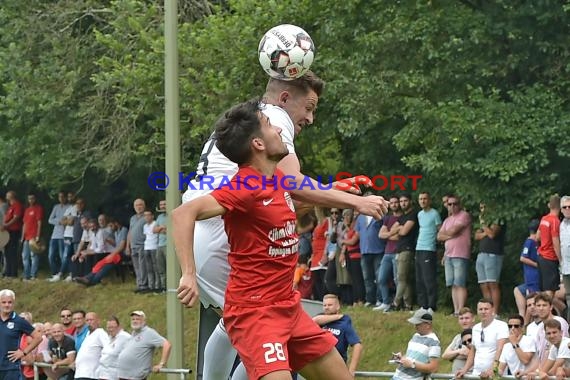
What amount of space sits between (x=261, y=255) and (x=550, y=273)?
34.5 feet

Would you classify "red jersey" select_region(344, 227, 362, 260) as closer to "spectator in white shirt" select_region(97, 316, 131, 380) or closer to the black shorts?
the black shorts

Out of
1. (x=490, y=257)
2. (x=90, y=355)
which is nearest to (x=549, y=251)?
(x=490, y=257)

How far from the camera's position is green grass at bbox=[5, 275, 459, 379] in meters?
19.4

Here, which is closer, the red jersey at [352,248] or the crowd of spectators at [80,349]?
the crowd of spectators at [80,349]

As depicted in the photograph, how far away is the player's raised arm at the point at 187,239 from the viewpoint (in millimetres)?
7016

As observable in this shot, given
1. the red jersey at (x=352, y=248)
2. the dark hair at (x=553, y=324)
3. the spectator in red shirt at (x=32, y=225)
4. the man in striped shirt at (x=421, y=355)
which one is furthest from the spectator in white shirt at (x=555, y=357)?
the spectator in red shirt at (x=32, y=225)

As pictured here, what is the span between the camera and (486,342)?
14688 millimetres

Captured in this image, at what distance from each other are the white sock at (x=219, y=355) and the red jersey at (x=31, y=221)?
850 inches

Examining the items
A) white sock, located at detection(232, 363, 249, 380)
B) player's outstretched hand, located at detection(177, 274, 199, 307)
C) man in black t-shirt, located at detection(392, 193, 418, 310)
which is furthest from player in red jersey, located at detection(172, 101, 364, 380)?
man in black t-shirt, located at detection(392, 193, 418, 310)

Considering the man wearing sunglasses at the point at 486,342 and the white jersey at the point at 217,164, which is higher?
the white jersey at the point at 217,164

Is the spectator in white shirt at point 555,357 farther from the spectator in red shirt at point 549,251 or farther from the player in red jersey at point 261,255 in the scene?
the player in red jersey at point 261,255

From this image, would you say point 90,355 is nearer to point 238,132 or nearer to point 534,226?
point 534,226

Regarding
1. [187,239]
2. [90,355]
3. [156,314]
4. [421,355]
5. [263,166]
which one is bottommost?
[156,314]

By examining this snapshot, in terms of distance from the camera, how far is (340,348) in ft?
46.1
